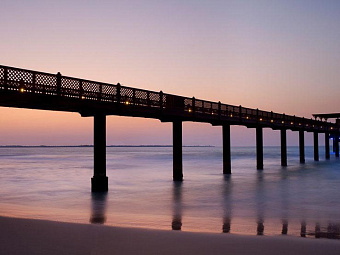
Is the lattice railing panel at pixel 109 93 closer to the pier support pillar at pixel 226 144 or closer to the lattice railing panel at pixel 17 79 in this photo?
the lattice railing panel at pixel 17 79

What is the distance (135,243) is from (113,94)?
1541 centimetres

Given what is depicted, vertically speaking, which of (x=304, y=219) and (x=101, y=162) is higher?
(x=101, y=162)

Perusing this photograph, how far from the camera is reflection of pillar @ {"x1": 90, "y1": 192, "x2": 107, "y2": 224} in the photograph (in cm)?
1478

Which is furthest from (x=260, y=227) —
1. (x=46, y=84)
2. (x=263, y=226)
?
(x=46, y=84)

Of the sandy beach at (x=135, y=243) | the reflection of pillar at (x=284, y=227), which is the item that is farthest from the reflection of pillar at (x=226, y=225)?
the sandy beach at (x=135, y=243)

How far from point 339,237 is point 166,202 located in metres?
10.2

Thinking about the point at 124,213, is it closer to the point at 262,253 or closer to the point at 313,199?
the point at 262,253

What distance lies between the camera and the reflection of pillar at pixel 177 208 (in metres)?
13.3

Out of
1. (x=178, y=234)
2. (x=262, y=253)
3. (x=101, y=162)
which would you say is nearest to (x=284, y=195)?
(x=101, y=162)

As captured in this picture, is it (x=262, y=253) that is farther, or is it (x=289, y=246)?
(x=289, y=246)

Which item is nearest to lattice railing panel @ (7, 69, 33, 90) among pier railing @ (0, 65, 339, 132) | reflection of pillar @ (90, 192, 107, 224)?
pier railing @ (0, 65, 339, 132)

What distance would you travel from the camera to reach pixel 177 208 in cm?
1817

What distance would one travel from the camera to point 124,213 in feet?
54.0

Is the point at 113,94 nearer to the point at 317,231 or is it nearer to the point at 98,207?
the point at 98,207
